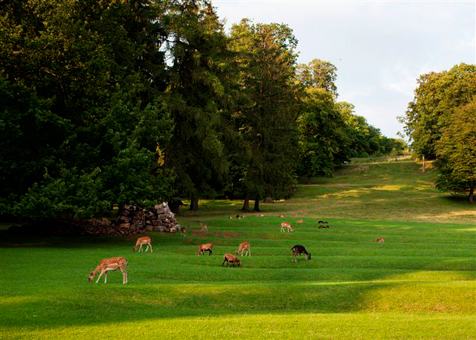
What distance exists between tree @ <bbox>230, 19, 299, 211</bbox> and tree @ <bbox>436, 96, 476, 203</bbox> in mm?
26216

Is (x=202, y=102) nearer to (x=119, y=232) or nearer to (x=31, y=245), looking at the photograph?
(x=119, y=232)

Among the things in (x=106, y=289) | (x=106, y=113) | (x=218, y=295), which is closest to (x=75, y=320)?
(x=106, y=289)

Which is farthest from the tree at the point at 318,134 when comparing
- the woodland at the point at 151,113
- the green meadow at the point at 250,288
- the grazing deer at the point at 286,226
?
the green meadow at the point at 250,288

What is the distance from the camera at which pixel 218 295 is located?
16906mm

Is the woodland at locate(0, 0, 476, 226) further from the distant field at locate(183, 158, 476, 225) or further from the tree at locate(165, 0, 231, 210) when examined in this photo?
the distant field at locate(183, 158, 476, 225)

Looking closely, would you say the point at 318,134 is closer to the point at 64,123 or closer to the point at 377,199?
the point at 377,199

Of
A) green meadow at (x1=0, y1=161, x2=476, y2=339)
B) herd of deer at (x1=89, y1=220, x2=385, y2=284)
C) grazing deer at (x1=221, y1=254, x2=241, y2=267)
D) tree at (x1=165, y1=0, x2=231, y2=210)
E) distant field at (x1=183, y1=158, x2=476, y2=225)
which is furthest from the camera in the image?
distant field at (x1=183, y1=158, x2=476, y2=225)

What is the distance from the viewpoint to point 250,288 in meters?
17.8

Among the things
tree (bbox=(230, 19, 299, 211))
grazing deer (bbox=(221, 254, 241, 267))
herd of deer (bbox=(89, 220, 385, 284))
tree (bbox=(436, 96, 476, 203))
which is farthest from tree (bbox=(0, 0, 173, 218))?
tree (bbox=(436, 96, 476, 203))

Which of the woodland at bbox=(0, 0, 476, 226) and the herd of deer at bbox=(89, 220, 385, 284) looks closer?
the herd of deer at bbox=(89, 220, 385, 284)

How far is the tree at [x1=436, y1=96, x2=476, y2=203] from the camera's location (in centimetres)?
6862

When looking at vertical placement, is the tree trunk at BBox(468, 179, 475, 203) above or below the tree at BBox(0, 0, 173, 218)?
below

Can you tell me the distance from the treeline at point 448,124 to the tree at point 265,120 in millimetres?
26728

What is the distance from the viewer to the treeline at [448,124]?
69812 mm
